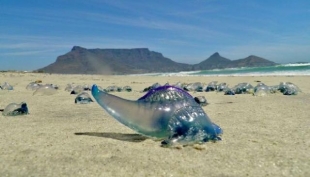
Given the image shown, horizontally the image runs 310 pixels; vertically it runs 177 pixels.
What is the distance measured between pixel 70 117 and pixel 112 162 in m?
1.90

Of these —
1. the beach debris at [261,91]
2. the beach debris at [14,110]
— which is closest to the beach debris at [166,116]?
the beach debris at [14,110]

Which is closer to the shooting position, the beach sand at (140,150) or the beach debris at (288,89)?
the beach sand at (140,150)

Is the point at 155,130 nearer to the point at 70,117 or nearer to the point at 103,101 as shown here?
the point at 103,101

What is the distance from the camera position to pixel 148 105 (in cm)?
252

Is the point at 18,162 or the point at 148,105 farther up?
the point at 148,105

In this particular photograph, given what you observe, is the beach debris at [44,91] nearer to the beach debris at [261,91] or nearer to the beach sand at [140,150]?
the beach sand at [140,150]

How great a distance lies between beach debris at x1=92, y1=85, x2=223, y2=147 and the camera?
237 centimetres

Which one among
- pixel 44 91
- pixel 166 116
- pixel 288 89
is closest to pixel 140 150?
pixel 166 116

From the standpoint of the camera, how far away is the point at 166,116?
2424mm

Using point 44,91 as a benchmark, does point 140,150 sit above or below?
below

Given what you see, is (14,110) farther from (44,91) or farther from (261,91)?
(261,91)

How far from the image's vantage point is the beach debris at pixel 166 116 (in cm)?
237

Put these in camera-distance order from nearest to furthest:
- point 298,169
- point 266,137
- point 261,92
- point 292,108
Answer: point 298,169
point 266,137
point 292,108
point 261,92

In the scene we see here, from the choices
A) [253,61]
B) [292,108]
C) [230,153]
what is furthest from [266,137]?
[253,61]
